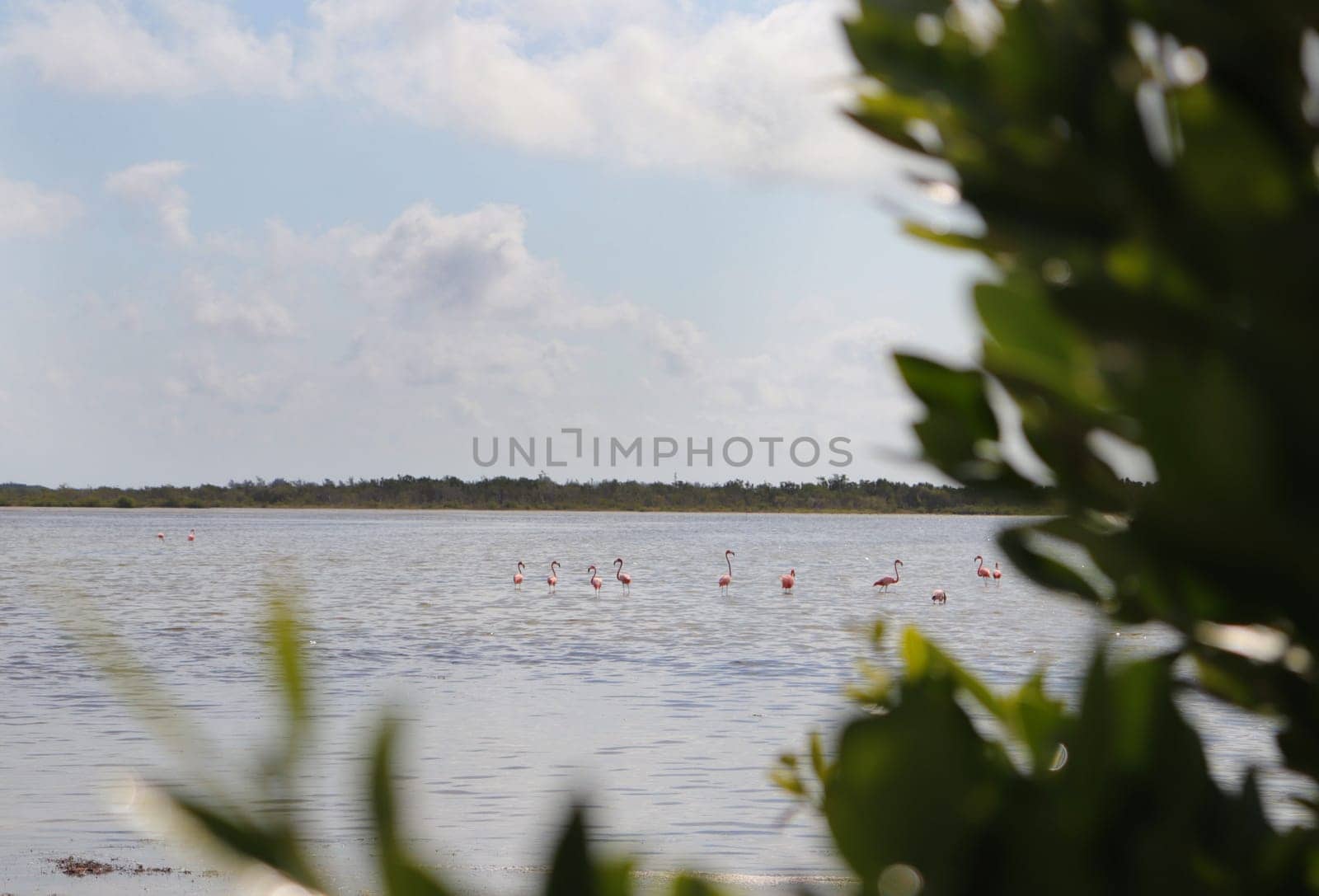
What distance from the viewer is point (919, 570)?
4247 cm

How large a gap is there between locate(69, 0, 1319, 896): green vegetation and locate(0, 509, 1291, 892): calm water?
0.12 ft

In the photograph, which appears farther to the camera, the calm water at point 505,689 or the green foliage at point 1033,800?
the calm water at point 505,689

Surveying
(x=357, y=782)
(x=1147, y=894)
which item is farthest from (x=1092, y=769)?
(x=357, y=782)

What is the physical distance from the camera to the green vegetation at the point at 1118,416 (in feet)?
1.36

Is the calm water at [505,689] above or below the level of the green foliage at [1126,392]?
below

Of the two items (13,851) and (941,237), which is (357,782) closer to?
(941,237)

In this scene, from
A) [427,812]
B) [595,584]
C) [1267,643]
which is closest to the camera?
[1267,643]

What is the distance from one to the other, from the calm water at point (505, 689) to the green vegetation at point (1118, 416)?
37 millimetres

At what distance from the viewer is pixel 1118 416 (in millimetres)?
552

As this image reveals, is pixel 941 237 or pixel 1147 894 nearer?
pixel 1147 894

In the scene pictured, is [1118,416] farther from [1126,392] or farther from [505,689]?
[505,689]

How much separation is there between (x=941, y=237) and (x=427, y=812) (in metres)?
10.6

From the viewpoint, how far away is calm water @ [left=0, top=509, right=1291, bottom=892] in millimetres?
8977

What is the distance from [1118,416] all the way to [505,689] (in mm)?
17053
